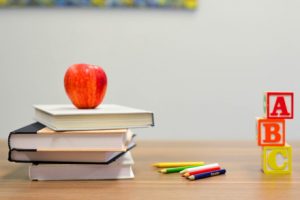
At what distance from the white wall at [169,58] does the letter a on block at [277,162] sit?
1.55 metres

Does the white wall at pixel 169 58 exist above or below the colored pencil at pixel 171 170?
above

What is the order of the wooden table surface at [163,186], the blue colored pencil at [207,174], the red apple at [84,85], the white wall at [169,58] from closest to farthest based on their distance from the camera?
the wooden table surface at [163,186]
the blue colored pencil at [207,174]
the red apple at [84,85]
the white wall at [169,58]

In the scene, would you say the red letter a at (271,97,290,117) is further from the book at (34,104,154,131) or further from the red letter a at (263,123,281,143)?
the book at (34,104,154,131)

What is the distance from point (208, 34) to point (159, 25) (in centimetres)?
26

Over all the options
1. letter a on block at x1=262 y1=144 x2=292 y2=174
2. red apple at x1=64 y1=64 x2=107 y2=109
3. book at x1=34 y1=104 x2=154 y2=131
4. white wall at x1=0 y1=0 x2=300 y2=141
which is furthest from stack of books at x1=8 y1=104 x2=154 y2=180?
white wall at x1=0 y1=0 x2=300 y2=141

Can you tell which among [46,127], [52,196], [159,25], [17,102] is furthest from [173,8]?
[52,196]

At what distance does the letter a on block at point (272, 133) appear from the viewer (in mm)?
756

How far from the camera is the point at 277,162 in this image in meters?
0.75

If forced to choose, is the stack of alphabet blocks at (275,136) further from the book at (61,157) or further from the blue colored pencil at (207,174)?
the book at (61,157)

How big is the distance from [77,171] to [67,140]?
5cm

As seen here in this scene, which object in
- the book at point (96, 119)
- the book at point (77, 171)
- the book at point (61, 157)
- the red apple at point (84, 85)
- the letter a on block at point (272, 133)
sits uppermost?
the red apple at point (84, 85)

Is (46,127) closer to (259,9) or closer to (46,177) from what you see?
(46,177)

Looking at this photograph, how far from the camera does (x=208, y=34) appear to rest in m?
2.30

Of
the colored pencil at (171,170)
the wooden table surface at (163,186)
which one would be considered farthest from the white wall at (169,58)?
the colored pencil at (171,170)
